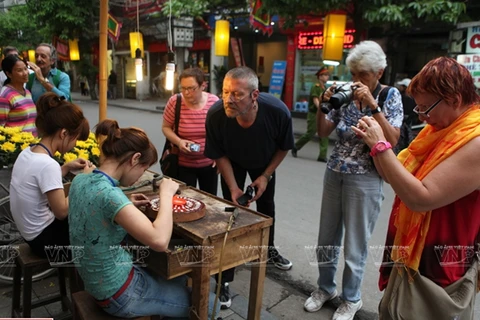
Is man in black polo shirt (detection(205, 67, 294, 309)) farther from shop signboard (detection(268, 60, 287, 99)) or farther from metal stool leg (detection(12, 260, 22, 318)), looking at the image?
shop signboard (detection(268, 60, 287, 99))

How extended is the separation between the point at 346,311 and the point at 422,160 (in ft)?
4.62

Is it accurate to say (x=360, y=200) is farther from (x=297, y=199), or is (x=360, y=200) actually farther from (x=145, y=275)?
(x=297, y=199)

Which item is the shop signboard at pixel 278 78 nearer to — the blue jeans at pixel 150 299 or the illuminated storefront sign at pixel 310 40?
the illuminated storefront sign at pixel 310 40

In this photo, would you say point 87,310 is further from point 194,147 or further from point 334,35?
point 334,35

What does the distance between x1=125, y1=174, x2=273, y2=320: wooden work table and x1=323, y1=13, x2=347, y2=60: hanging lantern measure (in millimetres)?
6240

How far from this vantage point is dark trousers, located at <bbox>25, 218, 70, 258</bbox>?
2229mm

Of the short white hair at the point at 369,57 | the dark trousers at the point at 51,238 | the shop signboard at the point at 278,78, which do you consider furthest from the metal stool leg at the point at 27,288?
the shop signboard at the point at 278,78

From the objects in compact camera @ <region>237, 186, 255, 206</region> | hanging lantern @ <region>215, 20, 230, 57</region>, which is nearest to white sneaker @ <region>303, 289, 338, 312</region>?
compact camera @ <region>237, 186, 255, 206</region>

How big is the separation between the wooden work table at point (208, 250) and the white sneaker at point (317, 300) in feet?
2.38

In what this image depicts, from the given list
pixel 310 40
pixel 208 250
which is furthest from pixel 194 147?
pixel 310 40

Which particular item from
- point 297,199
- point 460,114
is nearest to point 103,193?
point 460,114

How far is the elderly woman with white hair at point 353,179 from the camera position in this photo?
7.29 ft

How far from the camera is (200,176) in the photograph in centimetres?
340

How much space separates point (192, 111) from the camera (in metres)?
3.38
